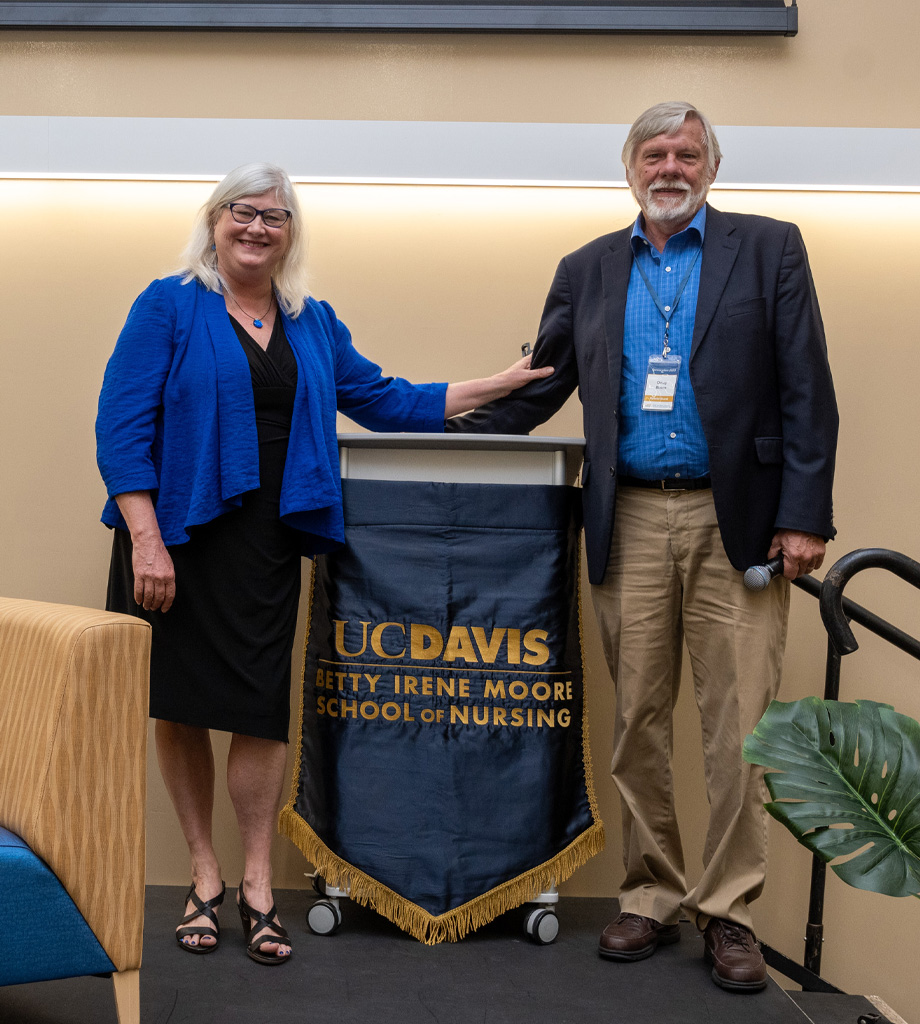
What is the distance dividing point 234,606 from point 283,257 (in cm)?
80

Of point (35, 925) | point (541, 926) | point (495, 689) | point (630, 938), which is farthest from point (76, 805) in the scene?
point (630, 938)

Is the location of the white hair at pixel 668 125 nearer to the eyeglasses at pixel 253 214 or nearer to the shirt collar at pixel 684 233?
the shirt collar at pixel 684 233

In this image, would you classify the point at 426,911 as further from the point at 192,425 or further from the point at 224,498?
the point at 192,425

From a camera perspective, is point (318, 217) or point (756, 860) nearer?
point (756, 860)

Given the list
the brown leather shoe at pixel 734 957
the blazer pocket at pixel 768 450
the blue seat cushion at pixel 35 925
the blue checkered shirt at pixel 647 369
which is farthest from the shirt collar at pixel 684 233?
the blue seat cushion at pixel 35 925

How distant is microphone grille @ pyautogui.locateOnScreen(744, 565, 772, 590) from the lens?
1.96 metres

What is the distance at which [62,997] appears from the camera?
194 centimetres

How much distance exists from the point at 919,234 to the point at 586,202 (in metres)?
0.99

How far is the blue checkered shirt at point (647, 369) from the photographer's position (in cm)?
214

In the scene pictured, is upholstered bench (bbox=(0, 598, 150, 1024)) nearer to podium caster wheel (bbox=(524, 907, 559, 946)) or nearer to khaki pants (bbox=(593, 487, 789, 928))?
podium caster wheel (bbox=(524, 907, 559, 946))

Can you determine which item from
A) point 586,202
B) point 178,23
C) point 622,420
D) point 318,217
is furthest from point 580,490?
point 178,23

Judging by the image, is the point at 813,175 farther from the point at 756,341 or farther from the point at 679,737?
the point at 679,737

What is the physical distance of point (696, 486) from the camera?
2.14 metres

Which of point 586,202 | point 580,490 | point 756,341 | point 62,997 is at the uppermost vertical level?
point 586,202
